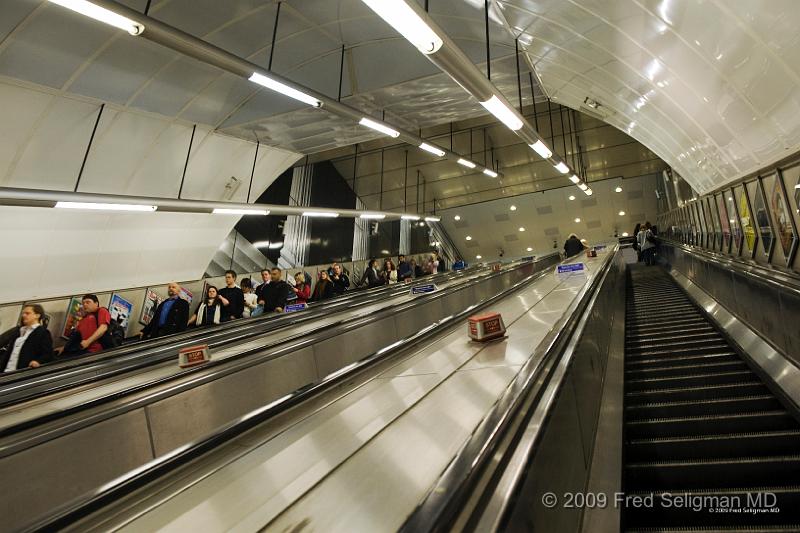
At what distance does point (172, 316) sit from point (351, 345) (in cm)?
368

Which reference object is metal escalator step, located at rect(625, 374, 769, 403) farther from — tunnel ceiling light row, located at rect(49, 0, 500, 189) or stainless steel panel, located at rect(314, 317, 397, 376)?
tunnel ceiling light row, located at rect(49, 0, 500, 189)

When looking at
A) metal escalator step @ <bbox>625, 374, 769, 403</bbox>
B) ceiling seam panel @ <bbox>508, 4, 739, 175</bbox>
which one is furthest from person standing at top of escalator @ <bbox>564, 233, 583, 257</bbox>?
metal escalator step @ <bbox>625, 374, 769, 403</bbox>

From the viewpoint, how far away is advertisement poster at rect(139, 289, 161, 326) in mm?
9969

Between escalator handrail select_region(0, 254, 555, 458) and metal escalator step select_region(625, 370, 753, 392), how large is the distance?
10.5 feet

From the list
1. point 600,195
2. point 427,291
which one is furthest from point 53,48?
point 600,195

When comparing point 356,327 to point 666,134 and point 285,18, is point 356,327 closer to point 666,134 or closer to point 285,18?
point 285,18

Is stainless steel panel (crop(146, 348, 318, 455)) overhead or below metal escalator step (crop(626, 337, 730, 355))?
overhead

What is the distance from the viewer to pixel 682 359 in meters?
4.50

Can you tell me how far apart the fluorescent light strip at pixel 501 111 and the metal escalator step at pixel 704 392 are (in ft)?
13.1

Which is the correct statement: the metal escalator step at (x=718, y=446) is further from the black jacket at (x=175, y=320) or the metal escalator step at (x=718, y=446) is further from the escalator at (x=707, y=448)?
the black jacket at (x=175, y=320)

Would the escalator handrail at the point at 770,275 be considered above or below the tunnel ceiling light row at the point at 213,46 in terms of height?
below

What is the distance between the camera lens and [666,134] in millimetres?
9414

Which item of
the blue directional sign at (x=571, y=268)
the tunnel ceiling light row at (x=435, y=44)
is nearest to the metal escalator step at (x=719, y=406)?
the tunnel ceiling light row at (x=435, y=44)

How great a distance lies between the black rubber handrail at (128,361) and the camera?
10.2ft
